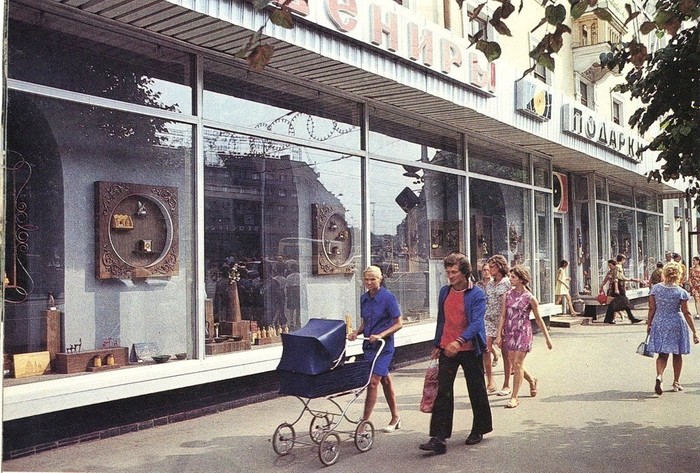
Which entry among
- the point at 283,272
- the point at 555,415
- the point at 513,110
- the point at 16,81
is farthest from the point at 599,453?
the point at 513,110

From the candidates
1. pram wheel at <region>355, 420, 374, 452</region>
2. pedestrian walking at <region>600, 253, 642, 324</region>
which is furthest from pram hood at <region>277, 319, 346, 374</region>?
pedestrian walking at <region>600, 253, 642, 324</region>

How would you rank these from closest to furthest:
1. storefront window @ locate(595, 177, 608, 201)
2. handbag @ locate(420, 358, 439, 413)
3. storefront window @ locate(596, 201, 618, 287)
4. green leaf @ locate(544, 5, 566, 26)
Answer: green leaf @ locate(544, 5, 566, 26) → handbag @ locate(420, 358, 439, 413) → storefront window @ locate(595, 177, 608, 201) → storefront window @ locate(596, 201, 618, 287)

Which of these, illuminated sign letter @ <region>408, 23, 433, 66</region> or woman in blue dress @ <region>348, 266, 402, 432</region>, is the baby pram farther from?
illuminated sign letter @ <region>408, 23, 433, 66</region>

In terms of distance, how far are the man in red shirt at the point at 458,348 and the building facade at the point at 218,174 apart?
266 centimetres

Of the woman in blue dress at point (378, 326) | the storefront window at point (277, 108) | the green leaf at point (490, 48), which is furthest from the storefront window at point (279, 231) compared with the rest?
the green leaf at point (490, 48)

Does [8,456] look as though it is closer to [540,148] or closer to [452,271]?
[452,271]

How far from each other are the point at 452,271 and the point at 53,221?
3693 millimetres

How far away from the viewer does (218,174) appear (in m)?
8.42

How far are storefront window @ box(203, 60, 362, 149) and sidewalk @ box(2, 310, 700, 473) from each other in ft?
11.1

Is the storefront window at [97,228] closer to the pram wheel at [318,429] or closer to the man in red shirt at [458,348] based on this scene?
the pram wheel at [318,429]

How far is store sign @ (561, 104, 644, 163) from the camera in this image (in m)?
15.2

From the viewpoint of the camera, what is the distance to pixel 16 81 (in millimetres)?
6352

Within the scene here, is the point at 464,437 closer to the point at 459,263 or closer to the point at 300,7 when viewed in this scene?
the point at 459,263

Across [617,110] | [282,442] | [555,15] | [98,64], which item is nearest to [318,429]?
[282,442]
